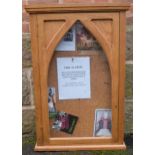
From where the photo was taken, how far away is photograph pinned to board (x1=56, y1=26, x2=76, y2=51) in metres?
1.49

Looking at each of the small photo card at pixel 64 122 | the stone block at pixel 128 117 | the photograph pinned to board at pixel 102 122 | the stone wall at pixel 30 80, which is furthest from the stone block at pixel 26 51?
the stone block at pixel 128 117

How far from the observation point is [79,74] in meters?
1.55

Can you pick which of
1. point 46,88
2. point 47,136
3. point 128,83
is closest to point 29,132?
point 47,136

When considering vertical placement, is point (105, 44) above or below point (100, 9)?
below

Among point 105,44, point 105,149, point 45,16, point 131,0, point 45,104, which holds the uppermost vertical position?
point 131,0

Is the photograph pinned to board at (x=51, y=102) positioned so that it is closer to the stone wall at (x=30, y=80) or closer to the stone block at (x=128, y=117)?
the stone wall at (x=30, y=80)

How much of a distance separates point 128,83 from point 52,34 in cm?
53

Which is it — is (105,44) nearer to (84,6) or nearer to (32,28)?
(84,6)

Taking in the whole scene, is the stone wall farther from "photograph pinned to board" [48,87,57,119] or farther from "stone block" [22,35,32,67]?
"photograph pinned to board" [48,87,57,119]

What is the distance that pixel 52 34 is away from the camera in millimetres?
1462

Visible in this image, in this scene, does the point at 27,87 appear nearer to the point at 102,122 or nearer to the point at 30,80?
the point at 30,80

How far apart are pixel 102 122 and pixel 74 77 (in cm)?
27

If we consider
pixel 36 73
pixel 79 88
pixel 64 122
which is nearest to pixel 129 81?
pixel 79 88

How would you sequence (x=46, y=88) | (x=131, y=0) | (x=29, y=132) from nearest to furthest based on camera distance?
1. (x=46, y=88)
2. (x=131, y=0)
3. (x=29, y=132)
